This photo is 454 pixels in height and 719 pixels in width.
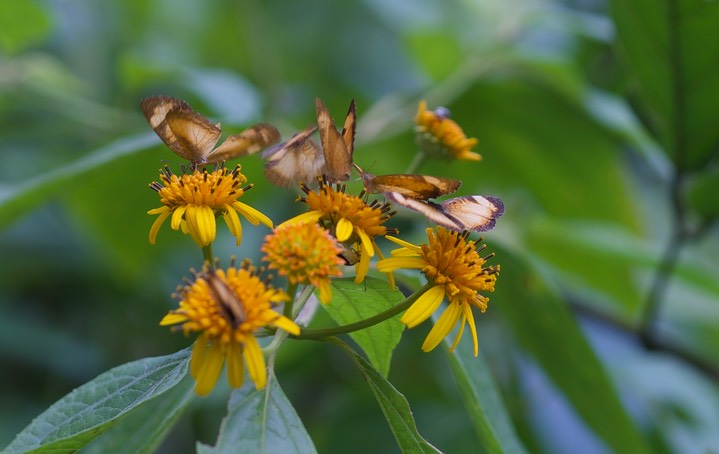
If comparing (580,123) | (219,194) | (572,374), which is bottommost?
(572,374)

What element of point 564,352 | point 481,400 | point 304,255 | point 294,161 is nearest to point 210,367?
point 304,255

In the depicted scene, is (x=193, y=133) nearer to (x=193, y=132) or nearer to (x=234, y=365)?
(x=193, y=132)

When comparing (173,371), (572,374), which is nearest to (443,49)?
(572,374)

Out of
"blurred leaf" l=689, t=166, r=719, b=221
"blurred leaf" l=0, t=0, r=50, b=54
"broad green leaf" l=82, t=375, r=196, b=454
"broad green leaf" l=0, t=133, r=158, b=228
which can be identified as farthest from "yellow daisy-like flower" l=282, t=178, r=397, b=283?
"blurred leaf" l=0, t=0, r=50, b=54

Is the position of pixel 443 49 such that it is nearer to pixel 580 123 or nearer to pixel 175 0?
pixel 580 123

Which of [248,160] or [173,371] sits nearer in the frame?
[173,371]

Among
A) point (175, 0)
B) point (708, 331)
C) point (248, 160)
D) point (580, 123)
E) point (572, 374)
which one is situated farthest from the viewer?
point (175, 0)

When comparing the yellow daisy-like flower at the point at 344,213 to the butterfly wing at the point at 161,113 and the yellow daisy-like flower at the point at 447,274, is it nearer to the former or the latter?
the yellow daisy-like flower at the point at 447,274
